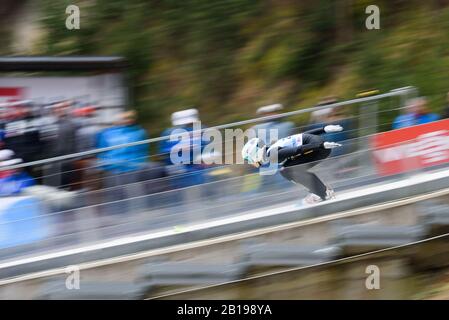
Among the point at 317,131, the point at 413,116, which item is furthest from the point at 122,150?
the point at 413,116

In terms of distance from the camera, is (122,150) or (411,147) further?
A: (122,150)

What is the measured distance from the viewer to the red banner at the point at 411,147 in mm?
9906

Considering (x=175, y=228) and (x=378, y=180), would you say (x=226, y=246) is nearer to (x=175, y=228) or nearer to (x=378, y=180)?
(x=175, y=228)

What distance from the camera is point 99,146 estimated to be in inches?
434

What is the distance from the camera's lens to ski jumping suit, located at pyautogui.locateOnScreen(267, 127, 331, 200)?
9609 mm

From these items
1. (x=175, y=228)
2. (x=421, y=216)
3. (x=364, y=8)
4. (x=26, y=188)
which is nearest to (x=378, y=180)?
(x=421, y=216)

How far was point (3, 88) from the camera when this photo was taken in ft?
45.1

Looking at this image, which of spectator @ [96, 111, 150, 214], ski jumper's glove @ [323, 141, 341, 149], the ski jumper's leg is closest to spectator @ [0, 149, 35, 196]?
spectator @ [96, 111, 150, 214]

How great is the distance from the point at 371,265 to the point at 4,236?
3755 millimetres

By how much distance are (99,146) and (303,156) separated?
264 cm

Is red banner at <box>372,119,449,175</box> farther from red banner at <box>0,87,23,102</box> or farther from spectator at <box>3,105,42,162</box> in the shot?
red banner at <box>0,87,23,102</box>

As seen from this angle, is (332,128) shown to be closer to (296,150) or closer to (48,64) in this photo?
(296,150)

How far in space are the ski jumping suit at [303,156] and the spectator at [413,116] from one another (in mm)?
929

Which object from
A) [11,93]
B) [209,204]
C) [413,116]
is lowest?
[209,204]
